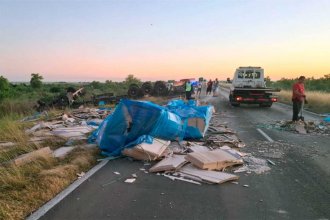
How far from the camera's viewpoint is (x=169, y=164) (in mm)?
7062

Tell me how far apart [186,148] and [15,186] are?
13.6 ft

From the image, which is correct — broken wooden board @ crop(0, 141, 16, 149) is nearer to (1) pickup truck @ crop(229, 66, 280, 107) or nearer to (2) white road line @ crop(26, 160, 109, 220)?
(2) white road line @ crop(26, 160, 109, 220)

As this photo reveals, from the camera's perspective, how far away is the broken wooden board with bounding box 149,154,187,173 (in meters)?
6.98

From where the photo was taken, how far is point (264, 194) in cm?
575

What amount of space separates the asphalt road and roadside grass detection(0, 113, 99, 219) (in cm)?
35

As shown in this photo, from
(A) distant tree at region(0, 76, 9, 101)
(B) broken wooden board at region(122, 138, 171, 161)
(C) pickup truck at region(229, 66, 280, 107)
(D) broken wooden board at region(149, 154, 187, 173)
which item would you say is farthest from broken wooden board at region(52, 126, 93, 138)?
(A) distant tree at region(0, 76, 9, 101)

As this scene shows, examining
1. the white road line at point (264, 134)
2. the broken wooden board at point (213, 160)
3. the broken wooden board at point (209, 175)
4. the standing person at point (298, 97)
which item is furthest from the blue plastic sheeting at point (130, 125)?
the standing person at point (298, 97)

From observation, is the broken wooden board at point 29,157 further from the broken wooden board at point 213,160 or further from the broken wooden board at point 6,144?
the broken wooden board at point 213,160

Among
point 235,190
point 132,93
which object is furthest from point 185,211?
point 132,93

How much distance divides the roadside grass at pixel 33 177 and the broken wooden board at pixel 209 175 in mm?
1945

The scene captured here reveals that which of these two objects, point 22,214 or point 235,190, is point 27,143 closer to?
point 22,214

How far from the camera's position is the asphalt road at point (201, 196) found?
15.9ft

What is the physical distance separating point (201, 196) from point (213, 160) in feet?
5.48

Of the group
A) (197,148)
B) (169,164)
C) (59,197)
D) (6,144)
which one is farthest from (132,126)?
(59,197)
